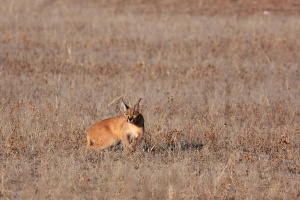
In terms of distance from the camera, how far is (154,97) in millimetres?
12648

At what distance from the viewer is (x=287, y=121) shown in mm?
11453

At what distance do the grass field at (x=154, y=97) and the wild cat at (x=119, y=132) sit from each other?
0.18m

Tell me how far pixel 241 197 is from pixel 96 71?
797cm

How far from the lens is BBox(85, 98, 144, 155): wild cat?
8.75 metres

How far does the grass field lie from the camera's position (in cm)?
790

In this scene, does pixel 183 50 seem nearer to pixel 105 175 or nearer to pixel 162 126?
pixel 162 126

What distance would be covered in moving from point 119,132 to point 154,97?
3894 mm

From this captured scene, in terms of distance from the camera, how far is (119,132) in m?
8.81

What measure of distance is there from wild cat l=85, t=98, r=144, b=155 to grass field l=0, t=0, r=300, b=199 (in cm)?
18

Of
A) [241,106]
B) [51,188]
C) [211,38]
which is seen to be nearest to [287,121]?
[241,106]

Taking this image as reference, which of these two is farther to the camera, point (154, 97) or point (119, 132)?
point (154, 97)

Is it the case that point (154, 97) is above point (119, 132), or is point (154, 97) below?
below

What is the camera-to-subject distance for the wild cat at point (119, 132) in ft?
28.7

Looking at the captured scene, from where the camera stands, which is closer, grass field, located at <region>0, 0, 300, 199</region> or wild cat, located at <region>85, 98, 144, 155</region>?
grass field, located at <region>0, 0, 300, 199</region>
